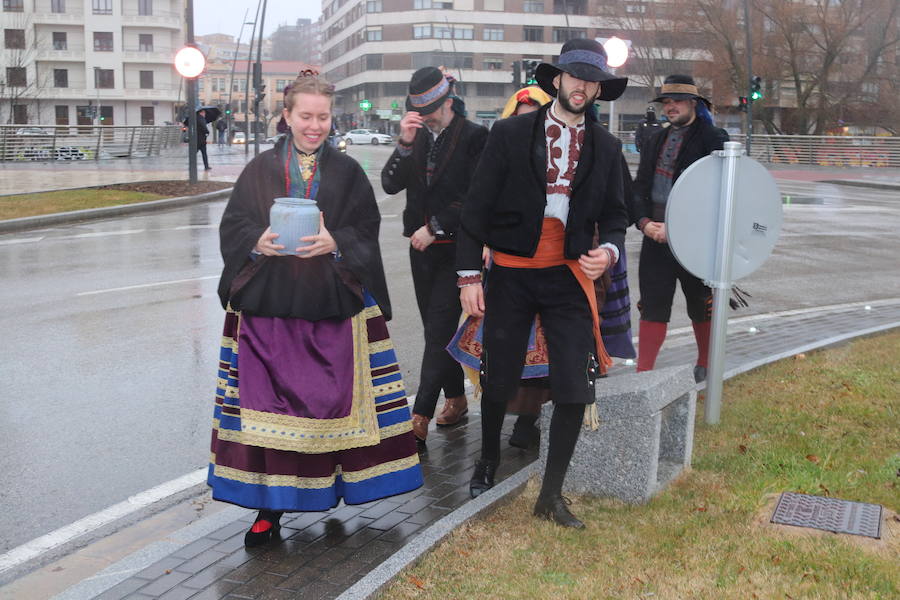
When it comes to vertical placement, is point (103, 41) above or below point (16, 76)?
above

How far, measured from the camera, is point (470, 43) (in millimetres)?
103125

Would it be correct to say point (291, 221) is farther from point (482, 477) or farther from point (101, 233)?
point (101, 233)

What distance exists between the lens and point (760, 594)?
348 cm

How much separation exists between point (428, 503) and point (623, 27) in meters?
67.3

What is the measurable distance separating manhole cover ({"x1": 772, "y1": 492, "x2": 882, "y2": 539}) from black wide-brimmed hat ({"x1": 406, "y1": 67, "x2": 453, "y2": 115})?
2.44m

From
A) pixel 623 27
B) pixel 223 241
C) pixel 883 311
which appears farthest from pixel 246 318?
pixel 623 27

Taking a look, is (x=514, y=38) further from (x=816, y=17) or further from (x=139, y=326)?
(x=139, y=326)

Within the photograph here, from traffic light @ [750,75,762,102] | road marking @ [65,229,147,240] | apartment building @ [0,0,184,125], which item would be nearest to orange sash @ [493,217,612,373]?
road marking @ [65,229,147,240]

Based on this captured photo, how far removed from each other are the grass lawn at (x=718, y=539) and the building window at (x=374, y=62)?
105 m

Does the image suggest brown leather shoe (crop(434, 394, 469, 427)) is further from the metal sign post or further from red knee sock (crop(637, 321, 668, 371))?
the metal sign post

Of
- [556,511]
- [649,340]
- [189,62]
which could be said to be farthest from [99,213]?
[556,511]

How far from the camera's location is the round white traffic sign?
5320mm

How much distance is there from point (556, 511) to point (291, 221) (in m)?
1.58

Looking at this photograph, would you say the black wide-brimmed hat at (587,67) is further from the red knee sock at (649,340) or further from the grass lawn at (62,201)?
the grass lawn at (62,201)
